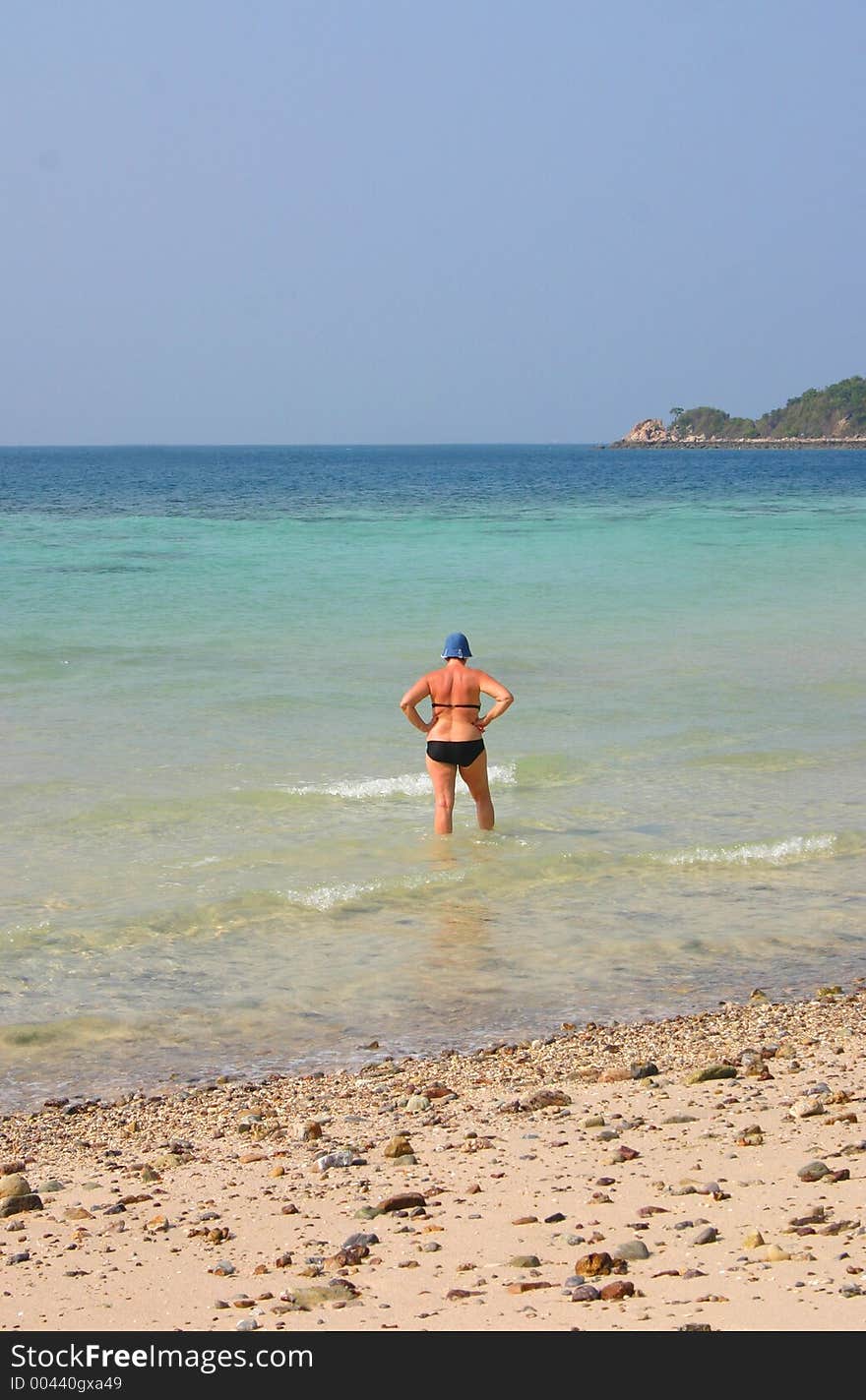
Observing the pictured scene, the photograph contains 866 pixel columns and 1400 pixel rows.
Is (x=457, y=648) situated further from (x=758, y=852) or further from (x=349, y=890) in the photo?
(x=758, y=852)

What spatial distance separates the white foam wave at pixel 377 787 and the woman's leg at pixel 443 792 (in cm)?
128

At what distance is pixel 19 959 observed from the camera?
8.44 metres

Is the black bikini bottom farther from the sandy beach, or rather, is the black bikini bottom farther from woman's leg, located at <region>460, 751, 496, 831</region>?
the sandy beach

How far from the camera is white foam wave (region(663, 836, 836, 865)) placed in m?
10.3

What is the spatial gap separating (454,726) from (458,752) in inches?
7.9

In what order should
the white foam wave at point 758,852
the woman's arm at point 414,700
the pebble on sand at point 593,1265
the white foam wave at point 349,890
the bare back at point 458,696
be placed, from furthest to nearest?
the bare back at point 458,696 < the woman's arm at point 414,700 < the white foam wave at point 758,852 < the white foam wave at point 349,890 < the pebble on sand at point 593,1265

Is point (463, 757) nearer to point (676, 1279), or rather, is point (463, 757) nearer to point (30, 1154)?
point (30, 1154)

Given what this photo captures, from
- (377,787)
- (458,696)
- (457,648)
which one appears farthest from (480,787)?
(377,787)

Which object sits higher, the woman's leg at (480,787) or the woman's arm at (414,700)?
the woman's arm at (414,700)

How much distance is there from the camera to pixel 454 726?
10883 mm

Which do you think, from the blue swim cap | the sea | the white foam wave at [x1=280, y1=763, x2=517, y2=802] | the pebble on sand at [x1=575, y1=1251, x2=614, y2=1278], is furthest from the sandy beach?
the white foam wave at [x1=280, y1=763, x2=517, y2=802]

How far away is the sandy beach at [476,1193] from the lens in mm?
4160

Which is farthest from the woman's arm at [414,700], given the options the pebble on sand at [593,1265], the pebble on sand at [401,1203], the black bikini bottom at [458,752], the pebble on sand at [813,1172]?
the pebble on sand at [593,1265]

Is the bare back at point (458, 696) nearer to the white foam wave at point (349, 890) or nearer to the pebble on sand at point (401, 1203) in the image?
the white foam wave at point (349, 890)
